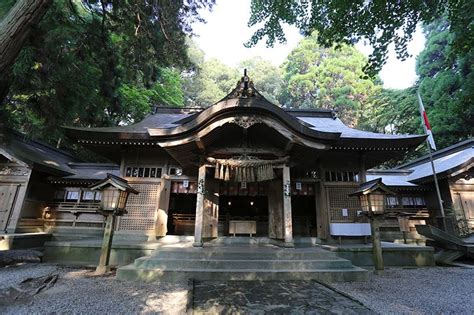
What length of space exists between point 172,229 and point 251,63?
4713 centimetres

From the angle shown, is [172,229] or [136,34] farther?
[172,229]

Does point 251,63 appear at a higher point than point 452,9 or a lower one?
higher

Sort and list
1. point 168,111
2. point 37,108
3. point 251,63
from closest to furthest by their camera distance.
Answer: point 37,108
point 168,111
point 251,63

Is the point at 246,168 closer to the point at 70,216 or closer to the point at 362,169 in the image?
the point at 362,169

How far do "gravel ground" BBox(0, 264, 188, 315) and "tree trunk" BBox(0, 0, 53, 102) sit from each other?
446 centimetres

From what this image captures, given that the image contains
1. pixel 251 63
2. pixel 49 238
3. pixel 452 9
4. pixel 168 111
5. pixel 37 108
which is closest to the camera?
pixel 452 9

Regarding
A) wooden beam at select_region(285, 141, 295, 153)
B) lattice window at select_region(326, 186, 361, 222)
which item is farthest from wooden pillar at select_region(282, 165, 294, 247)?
lattice window at select_region(326, 186, 361, 222)

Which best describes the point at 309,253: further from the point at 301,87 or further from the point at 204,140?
the point at 301,87

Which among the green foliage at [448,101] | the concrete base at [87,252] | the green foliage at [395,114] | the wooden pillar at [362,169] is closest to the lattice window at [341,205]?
the wooden pillar at [362,169]

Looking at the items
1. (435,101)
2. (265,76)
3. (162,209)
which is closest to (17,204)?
(162,209)

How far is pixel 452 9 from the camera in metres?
7.16

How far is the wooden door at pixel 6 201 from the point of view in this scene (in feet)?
37.1

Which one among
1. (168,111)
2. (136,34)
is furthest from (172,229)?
(136,34)

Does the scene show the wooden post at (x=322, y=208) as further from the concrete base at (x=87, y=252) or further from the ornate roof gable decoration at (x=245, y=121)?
the concrete base at (x=87, y=252)
